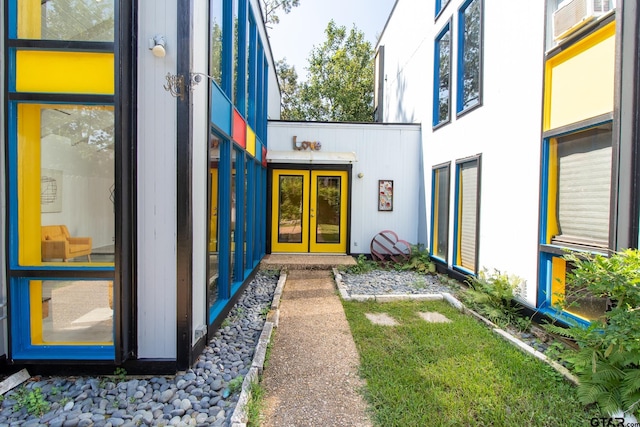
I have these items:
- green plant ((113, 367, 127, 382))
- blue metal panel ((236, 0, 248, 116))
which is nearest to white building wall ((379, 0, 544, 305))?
blue metal panel ((236, 0, 248, 116))

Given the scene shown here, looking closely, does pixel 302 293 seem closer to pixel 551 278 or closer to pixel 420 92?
pixel 551 278

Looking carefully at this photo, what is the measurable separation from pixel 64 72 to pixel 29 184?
1.05 m

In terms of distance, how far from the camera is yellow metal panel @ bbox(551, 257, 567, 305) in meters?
4.16

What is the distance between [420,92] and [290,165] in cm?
404

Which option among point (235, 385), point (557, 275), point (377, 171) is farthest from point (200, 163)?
point (377, 171)

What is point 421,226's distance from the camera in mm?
8992

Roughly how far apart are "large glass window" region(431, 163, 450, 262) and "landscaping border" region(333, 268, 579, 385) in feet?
6.25

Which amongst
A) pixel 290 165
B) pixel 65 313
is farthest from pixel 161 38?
pixel 290 165

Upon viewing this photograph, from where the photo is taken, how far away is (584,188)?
3.91 meters

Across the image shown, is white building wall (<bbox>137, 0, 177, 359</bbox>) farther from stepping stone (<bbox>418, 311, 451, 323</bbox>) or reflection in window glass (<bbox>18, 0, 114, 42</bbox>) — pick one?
stepping stone (<bbox>418, 311, 451, 323</bbox>)

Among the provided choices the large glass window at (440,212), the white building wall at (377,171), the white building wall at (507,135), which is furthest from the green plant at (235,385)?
the white building wall at (377,171)

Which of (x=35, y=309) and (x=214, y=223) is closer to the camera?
(x=35, y=309)

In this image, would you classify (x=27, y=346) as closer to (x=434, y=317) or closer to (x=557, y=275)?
(x=434, y=317)

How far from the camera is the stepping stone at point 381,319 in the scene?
15.4ft
